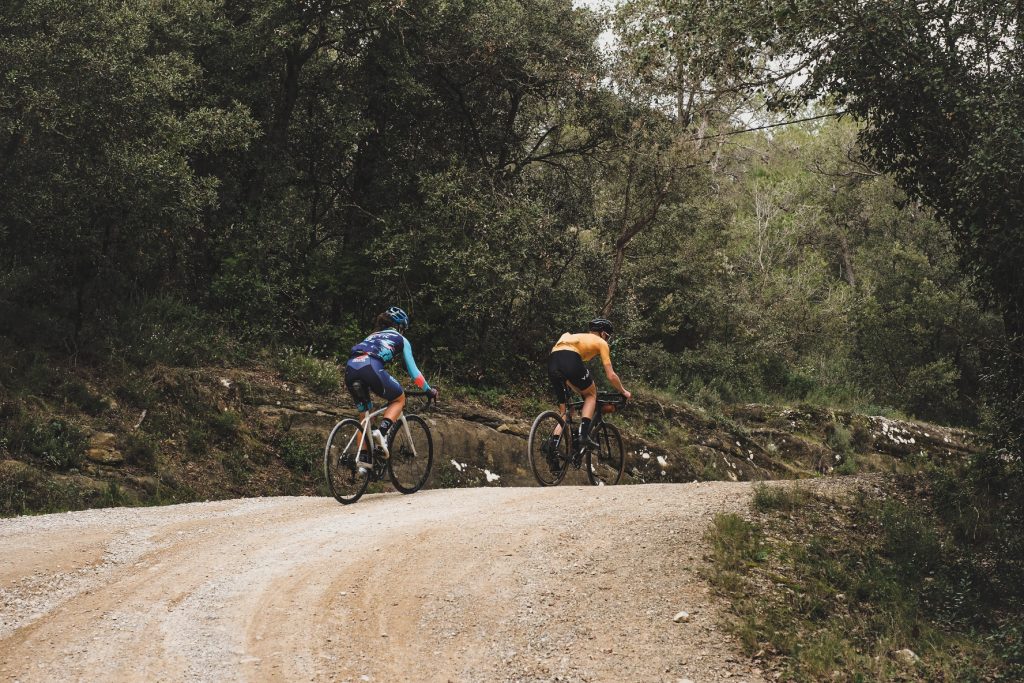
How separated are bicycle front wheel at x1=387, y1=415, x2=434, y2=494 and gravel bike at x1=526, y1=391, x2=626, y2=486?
1.43 m

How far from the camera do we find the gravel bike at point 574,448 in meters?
12.6

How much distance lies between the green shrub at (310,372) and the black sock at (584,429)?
507 cm

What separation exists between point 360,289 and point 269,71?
194 inches

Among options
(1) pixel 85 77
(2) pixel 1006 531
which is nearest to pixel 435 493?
(2) pixel 1006 531

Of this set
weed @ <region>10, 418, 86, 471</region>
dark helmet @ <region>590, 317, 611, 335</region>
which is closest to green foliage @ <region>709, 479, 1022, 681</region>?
dark helmet @ <region>590, 317, 611, 335</region>

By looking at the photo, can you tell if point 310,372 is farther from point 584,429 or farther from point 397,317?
point 584,429

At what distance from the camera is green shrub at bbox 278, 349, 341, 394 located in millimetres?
15828

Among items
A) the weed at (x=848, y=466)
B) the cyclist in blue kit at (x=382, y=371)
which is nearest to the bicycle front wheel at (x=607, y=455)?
the cyclist in blue kit at (x=382, y=371)

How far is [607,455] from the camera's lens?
13.2 metres

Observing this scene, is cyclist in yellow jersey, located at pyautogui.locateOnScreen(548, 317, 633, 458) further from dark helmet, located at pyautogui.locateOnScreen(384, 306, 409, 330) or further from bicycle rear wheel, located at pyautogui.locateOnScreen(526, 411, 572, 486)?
dark helmet, located at pyautogui.locateOnScreen(384, 306, 409, 330)

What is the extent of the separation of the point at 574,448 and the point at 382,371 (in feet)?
10.7

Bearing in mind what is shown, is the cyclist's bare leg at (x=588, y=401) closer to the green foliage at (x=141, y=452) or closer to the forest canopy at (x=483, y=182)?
the forest canopy at (x=483, y=182)

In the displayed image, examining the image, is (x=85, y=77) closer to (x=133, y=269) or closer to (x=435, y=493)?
(x=133, y=269)

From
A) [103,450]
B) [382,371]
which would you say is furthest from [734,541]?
[103,450]
